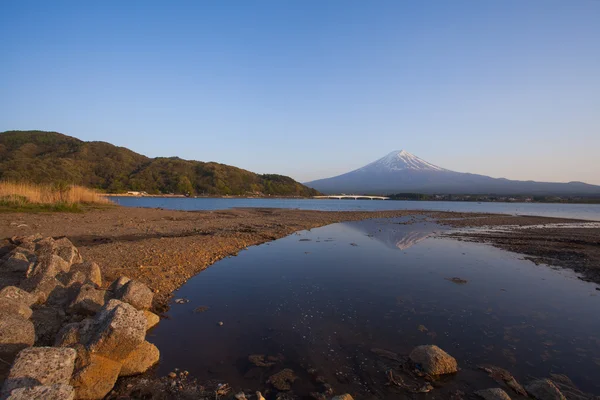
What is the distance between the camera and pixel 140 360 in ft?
18.7

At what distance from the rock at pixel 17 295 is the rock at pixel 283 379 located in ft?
17.3

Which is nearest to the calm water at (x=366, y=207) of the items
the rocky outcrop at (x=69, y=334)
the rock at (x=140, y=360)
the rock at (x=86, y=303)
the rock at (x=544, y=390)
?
the rocky outcrop at (x=69, y=334)

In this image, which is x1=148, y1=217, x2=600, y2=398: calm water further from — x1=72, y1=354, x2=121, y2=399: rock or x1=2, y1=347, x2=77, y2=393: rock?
x1=2, y1=347, x2=77, y2=393: rock

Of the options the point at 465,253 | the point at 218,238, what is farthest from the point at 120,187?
the point at 465,253

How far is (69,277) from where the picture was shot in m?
8.09

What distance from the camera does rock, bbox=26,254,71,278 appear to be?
7.97 meters

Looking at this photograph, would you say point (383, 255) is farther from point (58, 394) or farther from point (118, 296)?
point (58, 394)

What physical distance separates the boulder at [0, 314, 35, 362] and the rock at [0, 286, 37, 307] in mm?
859

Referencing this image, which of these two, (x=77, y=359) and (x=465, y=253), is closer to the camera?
(x=77, y=359)

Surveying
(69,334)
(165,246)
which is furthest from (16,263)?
(165,246)

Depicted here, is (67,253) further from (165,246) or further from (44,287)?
(165,246)

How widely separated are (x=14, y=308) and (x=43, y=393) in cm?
347

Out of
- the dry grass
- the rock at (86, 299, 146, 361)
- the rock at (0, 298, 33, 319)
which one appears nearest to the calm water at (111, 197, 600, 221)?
the dry grass

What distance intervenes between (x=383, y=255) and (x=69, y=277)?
44.3 ft
